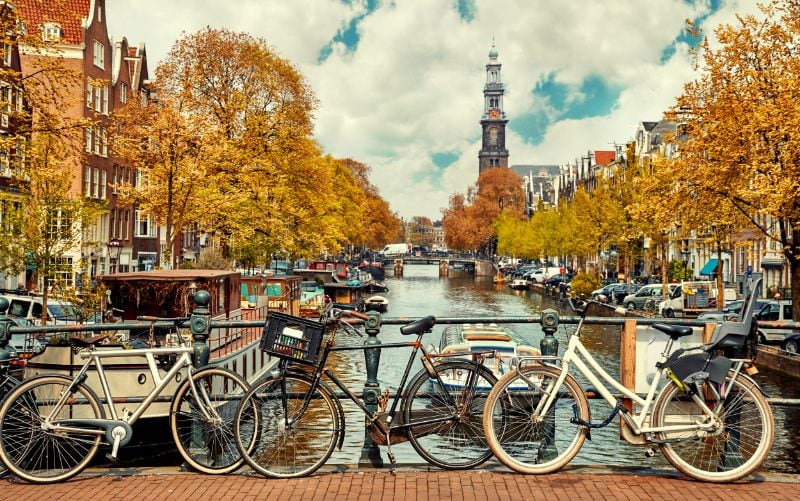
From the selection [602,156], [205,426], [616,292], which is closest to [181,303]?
[205,426]

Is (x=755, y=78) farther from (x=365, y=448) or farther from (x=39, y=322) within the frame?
(x=365, y=448)

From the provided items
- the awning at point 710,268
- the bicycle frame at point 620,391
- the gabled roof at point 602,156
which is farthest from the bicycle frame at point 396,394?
the gabled roof at point 602,156

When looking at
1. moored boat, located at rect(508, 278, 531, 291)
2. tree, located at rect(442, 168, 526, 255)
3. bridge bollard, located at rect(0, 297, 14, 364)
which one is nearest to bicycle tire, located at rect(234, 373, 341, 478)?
bridge bollard, located at rect(0, 297, 14, 364)

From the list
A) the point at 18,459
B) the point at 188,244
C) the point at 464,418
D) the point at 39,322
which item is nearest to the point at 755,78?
the point at 39,322

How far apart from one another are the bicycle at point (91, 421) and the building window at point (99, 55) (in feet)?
176

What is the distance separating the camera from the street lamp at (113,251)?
2392 inches

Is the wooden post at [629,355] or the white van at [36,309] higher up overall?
the wooden post at [629,355]

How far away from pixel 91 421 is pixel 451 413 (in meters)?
3.03

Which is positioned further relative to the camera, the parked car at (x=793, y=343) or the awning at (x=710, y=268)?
the awning at (x=710, y=268)

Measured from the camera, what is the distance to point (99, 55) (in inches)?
2295

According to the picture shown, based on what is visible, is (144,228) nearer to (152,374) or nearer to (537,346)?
Result: (537,346)

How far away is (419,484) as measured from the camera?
24.6ft

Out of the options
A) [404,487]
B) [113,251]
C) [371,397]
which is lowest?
[404,487]

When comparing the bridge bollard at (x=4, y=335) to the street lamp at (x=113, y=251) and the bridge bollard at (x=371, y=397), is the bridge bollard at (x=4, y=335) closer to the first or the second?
the bridge bollard at (x=371, y=397)
